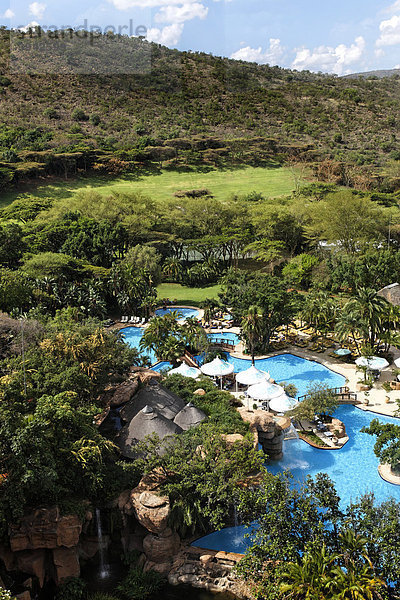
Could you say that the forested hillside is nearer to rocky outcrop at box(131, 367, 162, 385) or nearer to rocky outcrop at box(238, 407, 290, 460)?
rocky outcrop at box(131, 367, 162, 385)

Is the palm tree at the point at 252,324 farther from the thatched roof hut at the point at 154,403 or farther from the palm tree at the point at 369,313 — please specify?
the thatched roof hut at the point at 154,403

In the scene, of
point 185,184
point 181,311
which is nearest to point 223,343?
point 181,311

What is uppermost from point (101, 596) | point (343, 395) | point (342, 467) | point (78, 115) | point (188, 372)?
point (78, 115)

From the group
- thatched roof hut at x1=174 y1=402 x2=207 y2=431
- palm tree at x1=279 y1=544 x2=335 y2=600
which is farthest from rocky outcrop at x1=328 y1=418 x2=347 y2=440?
palm tree at x1=279 y1=544 x2=335 y2=600

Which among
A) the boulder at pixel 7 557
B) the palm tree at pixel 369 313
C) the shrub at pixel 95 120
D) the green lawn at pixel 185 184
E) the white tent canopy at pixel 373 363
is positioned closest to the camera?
the boulder at pixel 7 557

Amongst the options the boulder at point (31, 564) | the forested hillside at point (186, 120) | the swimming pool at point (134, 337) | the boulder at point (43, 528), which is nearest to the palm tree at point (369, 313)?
the swimming pool at point (134, 337)

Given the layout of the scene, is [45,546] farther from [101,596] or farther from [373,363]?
[373,363]

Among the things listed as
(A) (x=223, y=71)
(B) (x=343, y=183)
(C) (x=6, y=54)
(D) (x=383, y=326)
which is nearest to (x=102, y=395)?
(D) (x=383, y=326)
